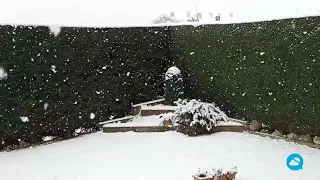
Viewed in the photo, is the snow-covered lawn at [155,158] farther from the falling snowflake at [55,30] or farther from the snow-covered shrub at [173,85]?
the falling snowflake at [55,30]

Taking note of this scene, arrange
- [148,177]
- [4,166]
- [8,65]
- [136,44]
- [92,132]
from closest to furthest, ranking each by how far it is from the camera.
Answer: [148,177]
[4,166]
[8,65]
[92,132]
[136,44]

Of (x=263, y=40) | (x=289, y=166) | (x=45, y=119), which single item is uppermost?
(x=263, y=40)

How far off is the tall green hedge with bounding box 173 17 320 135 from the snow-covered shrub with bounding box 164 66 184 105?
54cm

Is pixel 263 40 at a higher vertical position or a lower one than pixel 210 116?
higher

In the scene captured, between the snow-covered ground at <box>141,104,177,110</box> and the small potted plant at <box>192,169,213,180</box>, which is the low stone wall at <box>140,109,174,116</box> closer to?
the snow-covered ground at <box>141,104,177,110</box>

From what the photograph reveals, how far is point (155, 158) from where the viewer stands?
21.2ft

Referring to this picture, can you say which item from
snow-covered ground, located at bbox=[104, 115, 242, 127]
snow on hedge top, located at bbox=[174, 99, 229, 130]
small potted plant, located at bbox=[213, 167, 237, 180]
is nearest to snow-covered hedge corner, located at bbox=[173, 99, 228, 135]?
snow on hedge top, located at bbox=[174, 99, 229, 130]

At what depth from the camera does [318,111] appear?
6.73m

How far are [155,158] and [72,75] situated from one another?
3073 mm

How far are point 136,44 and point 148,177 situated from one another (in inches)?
186

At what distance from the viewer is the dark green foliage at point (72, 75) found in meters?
7.54

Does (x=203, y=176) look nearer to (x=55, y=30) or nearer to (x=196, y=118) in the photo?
(x=196, y=118)

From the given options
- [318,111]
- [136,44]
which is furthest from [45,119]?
→ [318,111]

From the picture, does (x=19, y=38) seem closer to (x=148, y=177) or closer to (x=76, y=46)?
(x=76, y=46)
